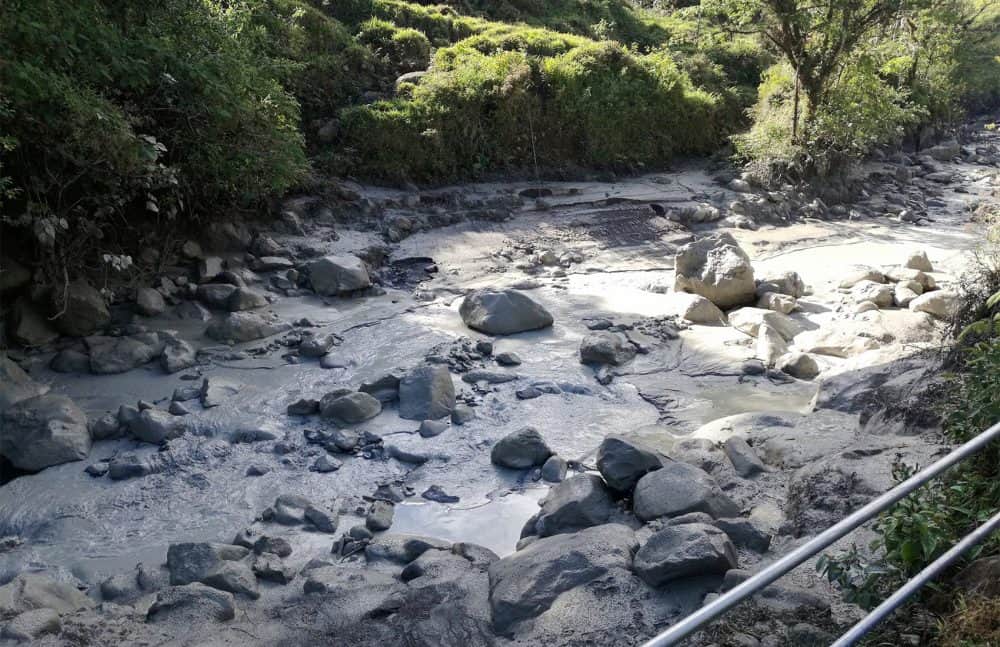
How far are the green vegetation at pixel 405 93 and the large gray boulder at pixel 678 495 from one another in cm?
502

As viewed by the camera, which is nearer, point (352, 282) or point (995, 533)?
point (995, 533)

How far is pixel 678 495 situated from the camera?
16.4 ft

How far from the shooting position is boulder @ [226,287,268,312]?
30.6ft

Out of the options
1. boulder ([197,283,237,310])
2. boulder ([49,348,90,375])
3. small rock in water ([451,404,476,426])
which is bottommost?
small rock in water ([451,404,476,426])

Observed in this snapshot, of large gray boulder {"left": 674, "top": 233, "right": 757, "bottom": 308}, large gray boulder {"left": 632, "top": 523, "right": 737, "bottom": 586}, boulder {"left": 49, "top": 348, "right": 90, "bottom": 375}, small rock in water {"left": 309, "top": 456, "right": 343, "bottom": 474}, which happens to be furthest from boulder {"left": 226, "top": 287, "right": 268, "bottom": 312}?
large gray boulder {"left": 632, "top": 523, "right": 737, "bottom": 586}

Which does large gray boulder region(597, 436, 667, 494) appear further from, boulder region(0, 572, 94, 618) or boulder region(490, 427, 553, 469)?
boulder region(0, 572, 94, 618)

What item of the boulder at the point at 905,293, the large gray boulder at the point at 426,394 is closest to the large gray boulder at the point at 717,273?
the boulder at the point at 905,293

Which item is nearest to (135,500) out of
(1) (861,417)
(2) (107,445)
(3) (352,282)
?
(2) (107,445)

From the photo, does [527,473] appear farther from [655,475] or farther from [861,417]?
[861,417]

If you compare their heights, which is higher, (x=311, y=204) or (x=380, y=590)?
(x=311, y=204)

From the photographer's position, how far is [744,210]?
1348cm

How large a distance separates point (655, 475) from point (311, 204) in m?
7.90

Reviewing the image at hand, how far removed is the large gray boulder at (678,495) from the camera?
16.2 ft

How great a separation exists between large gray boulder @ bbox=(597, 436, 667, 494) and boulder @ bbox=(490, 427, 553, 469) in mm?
922
